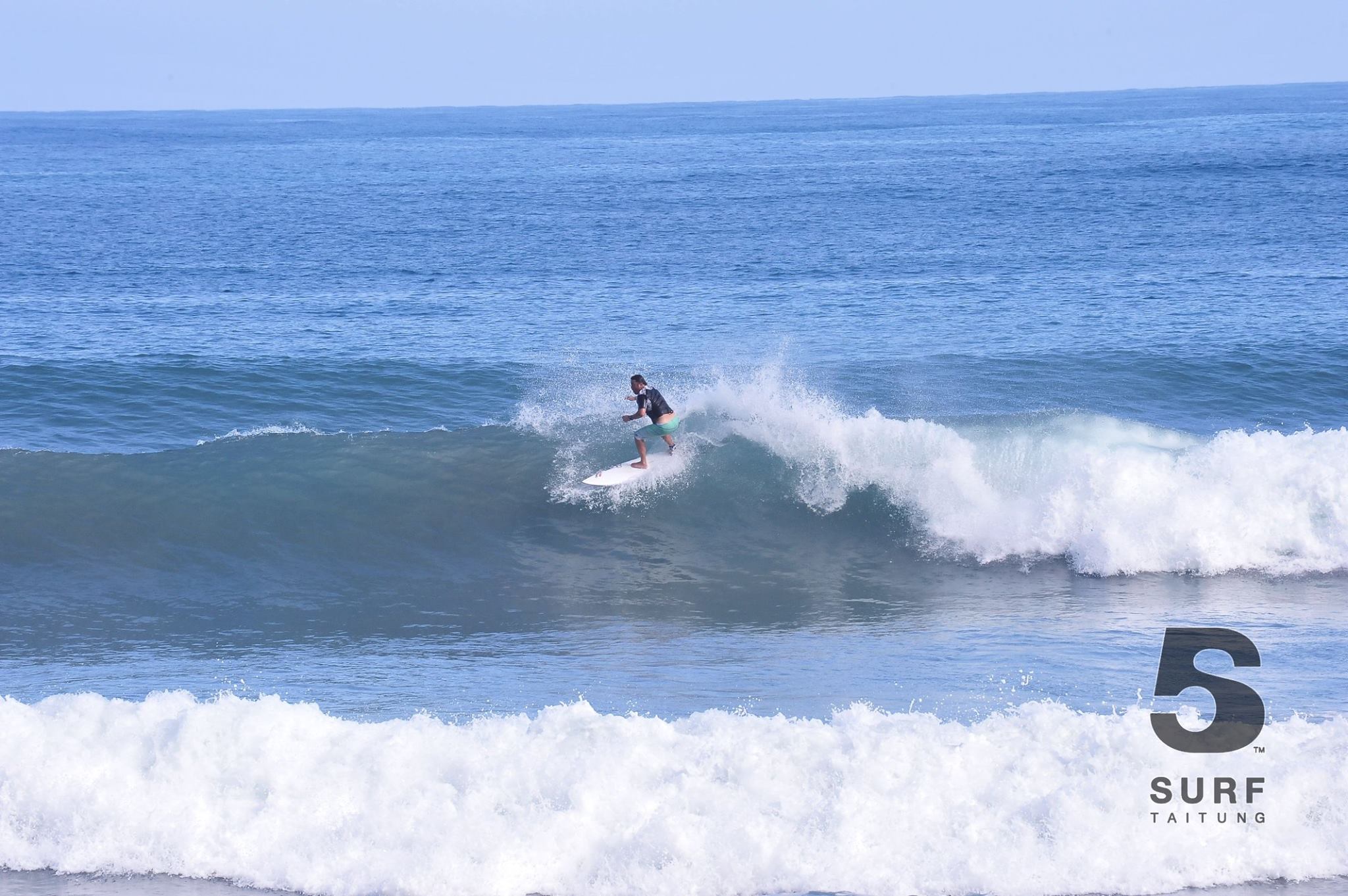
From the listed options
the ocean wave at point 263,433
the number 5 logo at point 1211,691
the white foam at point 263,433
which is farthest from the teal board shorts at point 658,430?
the number 5 logo at point 1211,691

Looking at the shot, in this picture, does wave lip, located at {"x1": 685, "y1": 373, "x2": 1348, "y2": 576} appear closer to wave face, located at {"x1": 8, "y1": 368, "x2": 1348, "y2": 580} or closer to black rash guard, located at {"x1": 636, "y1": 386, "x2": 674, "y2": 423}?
wave face, located at {"x1": 8, "y1": 368, "x2": 1348, "y2": 580}

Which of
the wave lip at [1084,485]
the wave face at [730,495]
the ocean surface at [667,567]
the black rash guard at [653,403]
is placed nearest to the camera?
the ocean surface at [667,567]

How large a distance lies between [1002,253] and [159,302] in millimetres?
24805

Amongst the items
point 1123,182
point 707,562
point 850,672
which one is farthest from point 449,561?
point 1123,182

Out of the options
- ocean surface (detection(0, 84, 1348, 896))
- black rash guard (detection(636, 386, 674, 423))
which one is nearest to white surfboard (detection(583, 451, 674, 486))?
ocean surface (detection(0, 84, 1348, 896))

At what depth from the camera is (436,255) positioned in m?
40.6

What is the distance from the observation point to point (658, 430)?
17719 mm

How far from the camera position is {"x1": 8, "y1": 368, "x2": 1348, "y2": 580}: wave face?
628 inches

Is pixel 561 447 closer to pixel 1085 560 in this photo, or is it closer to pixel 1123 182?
pixel 1085 560

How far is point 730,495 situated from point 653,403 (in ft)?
6.21

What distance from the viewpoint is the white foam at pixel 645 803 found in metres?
8.45

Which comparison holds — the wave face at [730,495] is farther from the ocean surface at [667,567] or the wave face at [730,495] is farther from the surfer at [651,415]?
the surfer at [651,415]

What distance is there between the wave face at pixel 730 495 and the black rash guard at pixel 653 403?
1.28 meters

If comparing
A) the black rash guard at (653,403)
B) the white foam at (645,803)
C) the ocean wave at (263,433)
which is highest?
the black rash guard at (653,403)
